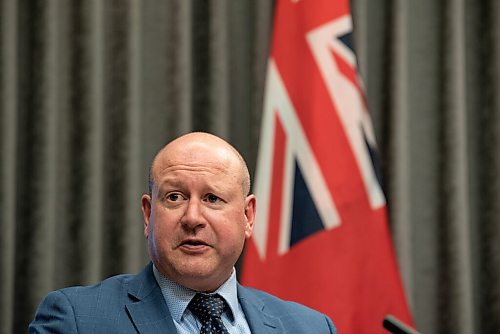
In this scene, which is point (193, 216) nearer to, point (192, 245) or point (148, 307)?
point (192, 245)

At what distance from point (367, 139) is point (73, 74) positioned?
1.24 m

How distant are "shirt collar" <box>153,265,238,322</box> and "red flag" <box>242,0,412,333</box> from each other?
45.4 inches

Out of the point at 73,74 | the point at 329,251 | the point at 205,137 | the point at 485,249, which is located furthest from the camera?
the point at 485,249

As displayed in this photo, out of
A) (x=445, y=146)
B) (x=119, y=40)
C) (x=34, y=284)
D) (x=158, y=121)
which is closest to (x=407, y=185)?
(x=445, y=146)

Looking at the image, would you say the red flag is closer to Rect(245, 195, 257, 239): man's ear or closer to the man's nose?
Rect(245, 195, 257, 239): man's ear

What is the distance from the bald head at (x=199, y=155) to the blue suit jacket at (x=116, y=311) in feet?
0.82

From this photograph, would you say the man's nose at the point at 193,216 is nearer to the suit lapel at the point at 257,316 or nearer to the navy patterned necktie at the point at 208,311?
the navy patterned necktie at the point at 208,311

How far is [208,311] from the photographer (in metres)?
2.12

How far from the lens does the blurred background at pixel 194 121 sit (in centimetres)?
354

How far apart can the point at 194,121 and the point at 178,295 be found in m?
1.68

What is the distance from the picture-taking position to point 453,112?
3771 millimetres

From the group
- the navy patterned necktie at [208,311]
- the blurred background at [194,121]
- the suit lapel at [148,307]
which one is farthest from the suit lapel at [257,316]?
the blurred background at [194,121]

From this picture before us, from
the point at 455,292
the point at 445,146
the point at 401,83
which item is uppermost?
the point at 401,83

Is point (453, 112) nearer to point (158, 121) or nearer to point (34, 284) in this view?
point (158, 121)
